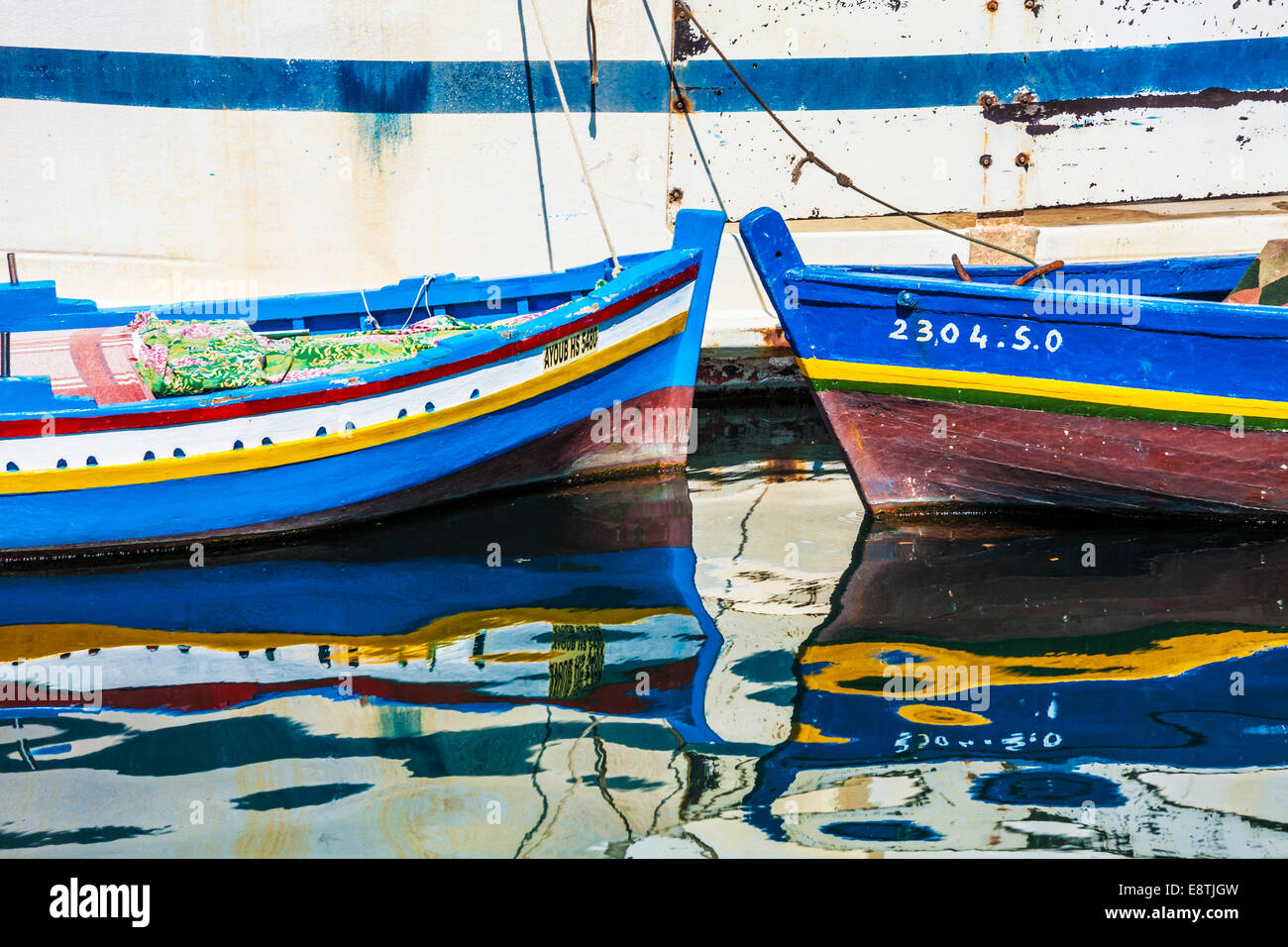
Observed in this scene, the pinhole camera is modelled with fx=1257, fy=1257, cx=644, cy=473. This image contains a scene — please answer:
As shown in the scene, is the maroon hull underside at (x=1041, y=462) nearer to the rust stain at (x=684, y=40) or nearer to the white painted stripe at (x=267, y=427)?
the white painted stripe at (x=267, y=427)

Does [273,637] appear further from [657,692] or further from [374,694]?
[657,692]

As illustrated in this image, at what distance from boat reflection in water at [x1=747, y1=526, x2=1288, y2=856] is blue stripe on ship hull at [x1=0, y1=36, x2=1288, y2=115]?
364cm

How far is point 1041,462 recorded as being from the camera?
620cm

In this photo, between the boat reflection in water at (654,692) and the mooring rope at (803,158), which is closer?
the boat reflection in water at (654,692)

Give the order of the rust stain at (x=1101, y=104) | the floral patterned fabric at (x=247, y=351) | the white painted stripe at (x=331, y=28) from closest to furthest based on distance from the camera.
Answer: the floral patterned fabric at (x=247, y=351) → the white painted stripe at (x=331, y=28) → the rust stain at (x=1101, y=104)

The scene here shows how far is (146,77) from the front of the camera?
7.80 metres

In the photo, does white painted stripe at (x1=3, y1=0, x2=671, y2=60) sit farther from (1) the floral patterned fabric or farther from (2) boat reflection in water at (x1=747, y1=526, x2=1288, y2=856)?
(2) boat reflection in water at (x1=747, y1=526, x2=1288, y2=856)

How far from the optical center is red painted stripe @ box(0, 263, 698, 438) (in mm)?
5758

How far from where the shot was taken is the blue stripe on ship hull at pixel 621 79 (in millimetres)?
7762

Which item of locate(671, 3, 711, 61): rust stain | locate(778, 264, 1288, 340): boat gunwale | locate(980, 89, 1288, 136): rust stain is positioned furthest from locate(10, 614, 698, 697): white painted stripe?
locate(980, 89, 1288, 136): rust stain

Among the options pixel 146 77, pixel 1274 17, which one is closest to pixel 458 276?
pixel 146 77

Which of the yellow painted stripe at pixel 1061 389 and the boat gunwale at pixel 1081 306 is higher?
the boat gunwale at pixel 1081 306

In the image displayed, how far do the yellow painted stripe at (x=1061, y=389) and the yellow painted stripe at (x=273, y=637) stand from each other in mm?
1591

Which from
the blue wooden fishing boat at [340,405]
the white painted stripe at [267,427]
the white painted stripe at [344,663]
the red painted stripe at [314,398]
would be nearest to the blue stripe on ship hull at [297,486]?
the blue wooden fishing boat at [340,405]
